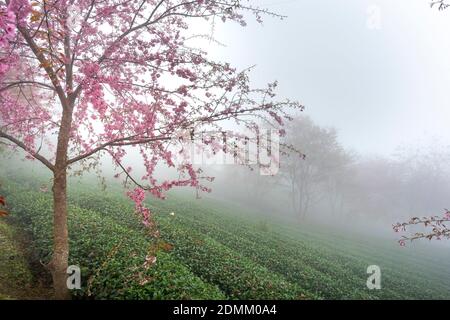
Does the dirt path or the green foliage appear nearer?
the green foliage

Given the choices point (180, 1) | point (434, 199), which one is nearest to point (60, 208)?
point (180, 1)

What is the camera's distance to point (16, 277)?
888 cm

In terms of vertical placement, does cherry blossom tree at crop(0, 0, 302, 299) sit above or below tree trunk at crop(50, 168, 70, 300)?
above

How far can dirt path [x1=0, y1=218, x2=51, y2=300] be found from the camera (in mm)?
8227

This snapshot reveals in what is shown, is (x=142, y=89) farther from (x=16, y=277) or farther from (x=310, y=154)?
(x=310, y=154)

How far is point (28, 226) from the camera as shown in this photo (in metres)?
12.7

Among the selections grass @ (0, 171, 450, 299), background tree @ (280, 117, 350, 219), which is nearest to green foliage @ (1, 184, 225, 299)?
grass @ (0, 171, 450, 299)

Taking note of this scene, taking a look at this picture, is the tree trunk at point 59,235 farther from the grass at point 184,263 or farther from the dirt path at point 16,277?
the dirt path at point 16,277

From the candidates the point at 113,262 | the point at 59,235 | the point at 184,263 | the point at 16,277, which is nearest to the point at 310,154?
the point at 184,263

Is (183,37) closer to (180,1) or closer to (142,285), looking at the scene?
(180,1)

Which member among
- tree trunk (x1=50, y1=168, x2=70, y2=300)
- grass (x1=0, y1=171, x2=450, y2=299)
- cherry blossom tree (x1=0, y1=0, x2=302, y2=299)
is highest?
cherry blossom tree (x1=0, y1=0, x2=302, y2=299)

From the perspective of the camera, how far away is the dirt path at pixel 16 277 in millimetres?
8227

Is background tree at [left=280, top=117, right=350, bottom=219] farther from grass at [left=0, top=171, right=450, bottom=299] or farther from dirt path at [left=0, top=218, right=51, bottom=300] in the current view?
dirt path at [left=0, top=218, right=51, bottom=300]
